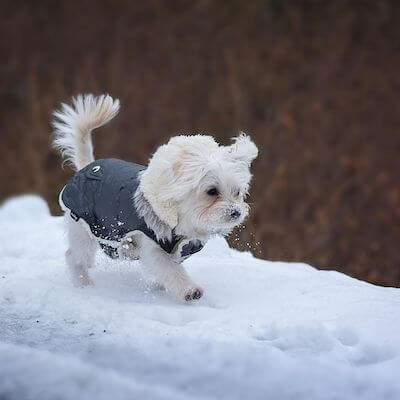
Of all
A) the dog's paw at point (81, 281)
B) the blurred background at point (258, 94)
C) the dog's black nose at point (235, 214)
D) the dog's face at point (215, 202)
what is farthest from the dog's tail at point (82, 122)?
the blurred background at point (258, 94)

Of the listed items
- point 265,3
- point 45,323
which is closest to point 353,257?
point 265,3

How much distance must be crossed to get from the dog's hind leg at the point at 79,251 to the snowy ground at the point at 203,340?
11 centimetres

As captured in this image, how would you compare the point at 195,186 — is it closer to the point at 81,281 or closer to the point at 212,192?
the point at 212,192

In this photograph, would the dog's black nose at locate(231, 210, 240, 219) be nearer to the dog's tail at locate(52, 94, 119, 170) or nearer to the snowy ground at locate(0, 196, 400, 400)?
the snowy ground at locate(0, 196, 400, 400)

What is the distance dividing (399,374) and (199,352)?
846 mm

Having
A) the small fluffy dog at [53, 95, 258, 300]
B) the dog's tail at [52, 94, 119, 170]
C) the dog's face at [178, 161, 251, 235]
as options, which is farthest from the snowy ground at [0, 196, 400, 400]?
the dog's tail at [52, 94, 119, 170]

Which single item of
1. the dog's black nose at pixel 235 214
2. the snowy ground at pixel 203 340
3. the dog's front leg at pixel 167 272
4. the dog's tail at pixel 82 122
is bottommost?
the snowy ground at pixel 203 340

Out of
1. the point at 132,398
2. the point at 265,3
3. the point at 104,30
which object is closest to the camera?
the point at 132,398

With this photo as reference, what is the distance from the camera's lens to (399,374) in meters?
3.05

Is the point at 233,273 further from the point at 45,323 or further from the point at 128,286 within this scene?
the point at 45,323

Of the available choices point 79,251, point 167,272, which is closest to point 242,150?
point 167,272

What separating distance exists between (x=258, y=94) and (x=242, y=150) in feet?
31.1

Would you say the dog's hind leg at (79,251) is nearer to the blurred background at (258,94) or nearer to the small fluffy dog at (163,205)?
the small fluffy dog at (163,205)

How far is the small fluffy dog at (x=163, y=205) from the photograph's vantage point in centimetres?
401
